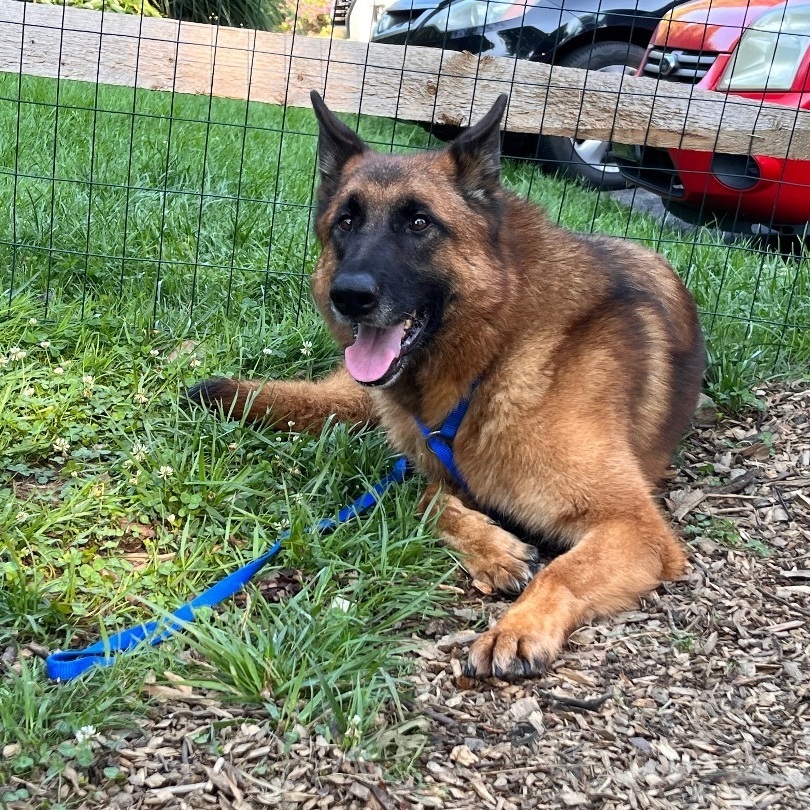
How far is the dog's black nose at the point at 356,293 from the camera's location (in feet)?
8.59

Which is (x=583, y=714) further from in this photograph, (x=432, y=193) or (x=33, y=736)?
(x=432, y=193)

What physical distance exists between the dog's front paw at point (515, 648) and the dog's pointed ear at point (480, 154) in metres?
1.44

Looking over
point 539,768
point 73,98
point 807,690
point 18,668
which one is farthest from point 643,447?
point 73,98

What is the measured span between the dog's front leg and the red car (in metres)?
2.70

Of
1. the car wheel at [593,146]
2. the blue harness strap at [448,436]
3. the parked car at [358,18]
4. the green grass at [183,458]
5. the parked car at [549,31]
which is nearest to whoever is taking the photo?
the green grass at [183,458]

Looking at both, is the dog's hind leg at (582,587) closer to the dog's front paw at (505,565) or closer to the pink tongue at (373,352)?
the dog's front paw at (505,565)

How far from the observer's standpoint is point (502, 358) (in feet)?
9.53

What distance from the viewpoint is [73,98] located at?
6.88 metres

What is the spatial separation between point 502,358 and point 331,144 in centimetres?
104

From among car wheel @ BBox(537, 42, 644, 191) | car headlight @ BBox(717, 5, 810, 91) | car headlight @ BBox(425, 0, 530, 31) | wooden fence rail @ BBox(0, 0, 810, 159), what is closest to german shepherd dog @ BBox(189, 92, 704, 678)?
wooden fence rail @ BBox(0, 0, 810, 159)

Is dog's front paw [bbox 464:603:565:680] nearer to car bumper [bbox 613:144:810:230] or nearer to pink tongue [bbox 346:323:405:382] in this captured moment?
pink tongue [bbox 346:323:405:382]

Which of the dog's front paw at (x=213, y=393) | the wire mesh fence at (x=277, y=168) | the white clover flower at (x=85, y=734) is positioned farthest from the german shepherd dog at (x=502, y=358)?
the white clover flower at (x=85, y=734)

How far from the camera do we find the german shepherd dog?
106 inches

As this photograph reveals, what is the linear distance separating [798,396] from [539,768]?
247cm
